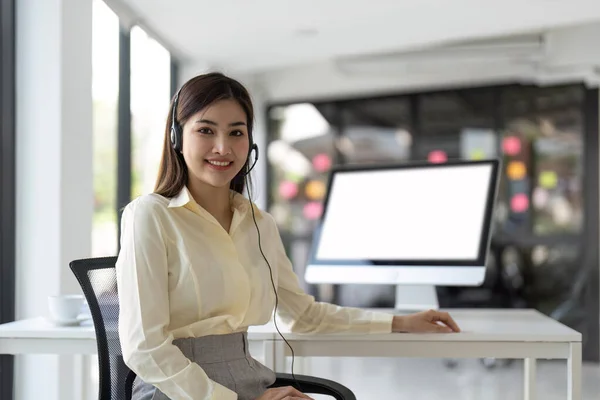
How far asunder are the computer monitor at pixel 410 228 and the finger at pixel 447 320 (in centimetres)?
29

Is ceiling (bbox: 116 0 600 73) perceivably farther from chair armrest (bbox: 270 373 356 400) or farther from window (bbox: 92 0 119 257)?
chair armrest (bbox: 270 373 356 400)

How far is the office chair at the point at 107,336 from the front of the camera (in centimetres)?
169

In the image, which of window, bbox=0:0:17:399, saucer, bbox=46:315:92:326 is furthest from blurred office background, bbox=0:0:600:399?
saucer, bbox=46:315:92:326

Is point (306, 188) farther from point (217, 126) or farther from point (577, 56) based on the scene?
point (217, 126)

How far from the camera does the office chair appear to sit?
1.69 m

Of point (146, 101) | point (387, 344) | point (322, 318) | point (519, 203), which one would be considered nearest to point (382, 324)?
point (387, 344)

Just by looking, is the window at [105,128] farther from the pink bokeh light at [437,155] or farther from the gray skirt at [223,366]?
the pink bokeh light at [437,155]

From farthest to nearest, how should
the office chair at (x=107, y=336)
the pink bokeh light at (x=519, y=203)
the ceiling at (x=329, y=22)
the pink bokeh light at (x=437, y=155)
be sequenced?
the pink bokeh light at (x=437, y=155) < the pink bokeh light at (x=519, y=203) < the ceiling at (x=329, y=22) < the office chair at (x=107, y=336)

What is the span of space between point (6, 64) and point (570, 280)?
4.77 m

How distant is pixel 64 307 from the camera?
2.12 metres

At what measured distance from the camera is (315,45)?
561cm

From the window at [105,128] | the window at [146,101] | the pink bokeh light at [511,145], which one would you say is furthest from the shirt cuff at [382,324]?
the pink bokeh light at [511,145]

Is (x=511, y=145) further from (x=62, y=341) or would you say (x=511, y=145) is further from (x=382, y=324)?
(x=62, y=341)

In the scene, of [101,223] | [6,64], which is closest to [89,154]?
[6,64]
